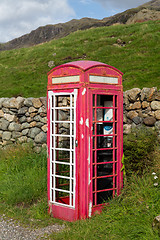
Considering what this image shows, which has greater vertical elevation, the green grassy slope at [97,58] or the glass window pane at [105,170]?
the green grassy slope at [97,58]

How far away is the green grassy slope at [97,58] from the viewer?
473 inches

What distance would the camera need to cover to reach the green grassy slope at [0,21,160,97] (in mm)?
12003

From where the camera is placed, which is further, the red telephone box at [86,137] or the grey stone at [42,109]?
the grey stone at [42,109]

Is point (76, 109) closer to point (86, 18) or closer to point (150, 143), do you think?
point (150, 143)

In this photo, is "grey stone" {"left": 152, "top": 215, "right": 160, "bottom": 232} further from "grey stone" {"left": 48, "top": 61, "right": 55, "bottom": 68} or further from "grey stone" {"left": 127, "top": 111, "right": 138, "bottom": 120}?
"grey stone" {"left": 48, "top": 61, "right": 55, "bottom": 68}

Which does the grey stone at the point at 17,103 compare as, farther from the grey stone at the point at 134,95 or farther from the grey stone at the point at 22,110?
the grey stone at the point at 134,95

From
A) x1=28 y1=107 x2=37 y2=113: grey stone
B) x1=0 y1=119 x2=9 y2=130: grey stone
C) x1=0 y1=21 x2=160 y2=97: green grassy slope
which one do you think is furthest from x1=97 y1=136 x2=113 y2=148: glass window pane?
x1=0 y1=21 x2=160 y2=97: green grassy slope

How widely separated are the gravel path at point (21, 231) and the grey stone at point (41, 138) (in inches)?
139

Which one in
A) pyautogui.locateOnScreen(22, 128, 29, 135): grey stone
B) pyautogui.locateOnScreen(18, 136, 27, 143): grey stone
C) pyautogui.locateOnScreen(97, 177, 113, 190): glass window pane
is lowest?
pyautogui.locateOnScreen(97, 177, 113, 190): glass window pane

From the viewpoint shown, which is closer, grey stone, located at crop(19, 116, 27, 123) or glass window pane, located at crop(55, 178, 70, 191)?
glass window pane, located at crop(55, 178, 70, 191)

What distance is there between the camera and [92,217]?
460cm

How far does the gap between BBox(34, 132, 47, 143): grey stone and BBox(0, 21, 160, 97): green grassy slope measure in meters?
3.92

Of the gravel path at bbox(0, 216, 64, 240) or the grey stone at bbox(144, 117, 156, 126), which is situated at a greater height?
the grey stone at bbox(144, 117, 156, 126)

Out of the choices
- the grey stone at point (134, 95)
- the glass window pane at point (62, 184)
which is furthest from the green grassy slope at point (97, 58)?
the glass window pane at point (62, 184)
